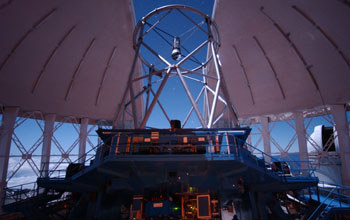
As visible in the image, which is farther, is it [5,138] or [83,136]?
[83,136]

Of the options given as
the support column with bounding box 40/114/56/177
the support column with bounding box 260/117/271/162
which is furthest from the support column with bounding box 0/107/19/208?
the support column with bounding box 260/117/271/162

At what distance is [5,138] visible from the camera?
869 inches

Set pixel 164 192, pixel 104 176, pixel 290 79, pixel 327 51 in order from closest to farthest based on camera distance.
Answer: pixel 104 176
pixel 164 192
pixel 327 51
pixel 290 79

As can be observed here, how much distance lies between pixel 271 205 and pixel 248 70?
18.0m

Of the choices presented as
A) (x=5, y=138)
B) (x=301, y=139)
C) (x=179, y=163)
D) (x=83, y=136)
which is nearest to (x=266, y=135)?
(x=301, y=139)

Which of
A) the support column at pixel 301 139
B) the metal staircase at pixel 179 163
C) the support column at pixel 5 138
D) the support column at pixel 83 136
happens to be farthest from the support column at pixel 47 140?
the support column at pixel 301 139

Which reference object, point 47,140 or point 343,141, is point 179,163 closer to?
point 47,140

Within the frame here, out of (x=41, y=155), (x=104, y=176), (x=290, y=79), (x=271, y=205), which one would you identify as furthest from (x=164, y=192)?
(x=290, y=79)

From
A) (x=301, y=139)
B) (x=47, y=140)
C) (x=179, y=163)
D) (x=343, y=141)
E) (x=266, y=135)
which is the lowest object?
(x=179, y=163)

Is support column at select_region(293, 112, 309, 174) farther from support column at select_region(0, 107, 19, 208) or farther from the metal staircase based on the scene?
support column at select_region(0, 107, 19, 208)

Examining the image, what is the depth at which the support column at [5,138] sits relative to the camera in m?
21.5

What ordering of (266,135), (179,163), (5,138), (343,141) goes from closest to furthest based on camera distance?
(179,163) < (5,138) < (343,141) < (266,135)

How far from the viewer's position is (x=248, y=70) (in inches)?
1182

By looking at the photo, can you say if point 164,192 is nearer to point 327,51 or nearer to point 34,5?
point 34,5
